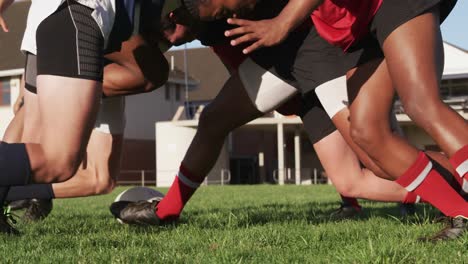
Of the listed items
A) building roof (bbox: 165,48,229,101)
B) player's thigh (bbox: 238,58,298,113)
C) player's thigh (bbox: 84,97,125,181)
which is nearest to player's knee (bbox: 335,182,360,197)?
player's thigh (bbox: 238,58,298,113)

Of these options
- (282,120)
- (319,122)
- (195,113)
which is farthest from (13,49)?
(319,122)

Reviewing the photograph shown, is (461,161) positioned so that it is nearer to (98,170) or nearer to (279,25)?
(279,25)

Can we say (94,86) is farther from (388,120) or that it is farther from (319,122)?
(319,122)

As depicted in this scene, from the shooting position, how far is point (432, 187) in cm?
415

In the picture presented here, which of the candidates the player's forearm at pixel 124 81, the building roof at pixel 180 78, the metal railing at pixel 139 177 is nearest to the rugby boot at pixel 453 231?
the player's forearm at pixel 124 81

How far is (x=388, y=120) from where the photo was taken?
4367 mm

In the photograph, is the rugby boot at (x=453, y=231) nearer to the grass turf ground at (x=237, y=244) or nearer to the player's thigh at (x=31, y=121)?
the grass turf ground at (x=237, y=244)

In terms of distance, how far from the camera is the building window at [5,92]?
41.4 meters

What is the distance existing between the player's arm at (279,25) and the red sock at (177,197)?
1.88m

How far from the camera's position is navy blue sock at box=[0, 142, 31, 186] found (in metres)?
4.11

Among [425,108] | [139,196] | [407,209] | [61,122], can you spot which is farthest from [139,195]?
[425,108]

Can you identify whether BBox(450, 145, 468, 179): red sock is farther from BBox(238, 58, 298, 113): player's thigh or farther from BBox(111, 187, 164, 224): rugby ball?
BBox(111, 187, 164, 224): rugby ball

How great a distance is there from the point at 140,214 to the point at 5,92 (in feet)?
126

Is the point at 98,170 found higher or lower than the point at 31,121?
lower
